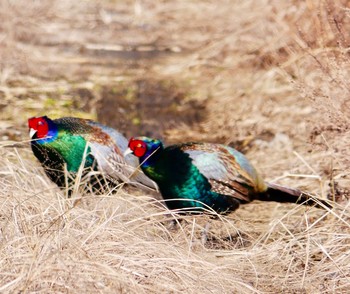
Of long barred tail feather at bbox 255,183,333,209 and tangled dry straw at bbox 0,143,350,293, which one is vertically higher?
tangled dry straw at bbox 0,143,350,293

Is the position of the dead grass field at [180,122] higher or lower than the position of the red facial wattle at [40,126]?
lower

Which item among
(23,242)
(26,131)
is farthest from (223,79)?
(23,242)

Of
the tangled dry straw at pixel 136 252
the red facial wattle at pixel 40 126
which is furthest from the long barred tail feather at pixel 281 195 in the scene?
the red facial wattle at pixel 40 126

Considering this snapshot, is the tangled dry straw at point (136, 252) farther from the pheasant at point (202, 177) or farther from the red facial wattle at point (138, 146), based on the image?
the red facial wattle at point (138, 146)

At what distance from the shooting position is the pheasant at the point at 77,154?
17.4ft

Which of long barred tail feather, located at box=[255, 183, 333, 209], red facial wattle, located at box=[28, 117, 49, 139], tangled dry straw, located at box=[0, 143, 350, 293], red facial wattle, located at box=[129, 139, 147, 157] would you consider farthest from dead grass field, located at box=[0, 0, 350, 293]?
red facial wattle, located at box=[129, 139, 147, 157]

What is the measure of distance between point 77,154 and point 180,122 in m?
2.40

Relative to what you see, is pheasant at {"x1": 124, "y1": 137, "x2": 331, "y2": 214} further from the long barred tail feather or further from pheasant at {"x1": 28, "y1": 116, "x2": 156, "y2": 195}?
pheasant at {"x1": 28, "y1": 116, "x2": 156, "y2": 195}

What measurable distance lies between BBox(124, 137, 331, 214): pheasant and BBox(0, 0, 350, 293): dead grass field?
0.19 metres

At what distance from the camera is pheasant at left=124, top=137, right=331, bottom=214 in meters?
5.13

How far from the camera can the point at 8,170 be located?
16.2 feet

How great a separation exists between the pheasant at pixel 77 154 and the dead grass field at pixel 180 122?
0.13m

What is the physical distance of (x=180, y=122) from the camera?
764 cm

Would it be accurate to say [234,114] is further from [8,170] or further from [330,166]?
[8,170]
